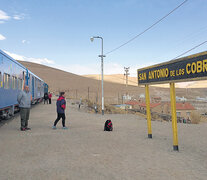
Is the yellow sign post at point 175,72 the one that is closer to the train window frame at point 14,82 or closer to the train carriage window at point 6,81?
the train carriage window at point 6,81

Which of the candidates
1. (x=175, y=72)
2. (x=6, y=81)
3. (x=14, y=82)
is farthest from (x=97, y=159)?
(x=14, y=82)

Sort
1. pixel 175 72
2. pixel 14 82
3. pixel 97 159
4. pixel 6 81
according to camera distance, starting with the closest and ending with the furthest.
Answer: pixel 97 159 → pixel 175 72 → pixel 6 81 → pixel 14 82

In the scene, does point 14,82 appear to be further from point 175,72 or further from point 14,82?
point 175,72

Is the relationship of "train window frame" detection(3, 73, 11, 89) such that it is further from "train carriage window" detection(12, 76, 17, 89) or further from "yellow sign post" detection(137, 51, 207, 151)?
"yellow sign post" detection(137, 51, 207, 151)

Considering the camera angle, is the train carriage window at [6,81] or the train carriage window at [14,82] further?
the train carriage window at [14,82]

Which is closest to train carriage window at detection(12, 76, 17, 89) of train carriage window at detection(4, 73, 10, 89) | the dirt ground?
train carriage window at detection(4, 73, 10, 89)

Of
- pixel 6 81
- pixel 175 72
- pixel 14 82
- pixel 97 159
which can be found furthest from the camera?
pixel 14 82

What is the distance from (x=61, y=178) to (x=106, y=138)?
4.00 m

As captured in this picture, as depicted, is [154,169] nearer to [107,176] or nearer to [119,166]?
[119,166]

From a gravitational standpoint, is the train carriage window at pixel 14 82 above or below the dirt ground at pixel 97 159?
above

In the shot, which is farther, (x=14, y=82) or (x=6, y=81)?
(x=14, y=82)

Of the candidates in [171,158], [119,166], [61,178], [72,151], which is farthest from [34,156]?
[171,158]

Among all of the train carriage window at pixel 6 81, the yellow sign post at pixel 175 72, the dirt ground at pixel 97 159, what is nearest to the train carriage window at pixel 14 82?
the train carriage window at pixel 6 81

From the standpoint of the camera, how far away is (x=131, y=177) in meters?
4.21
